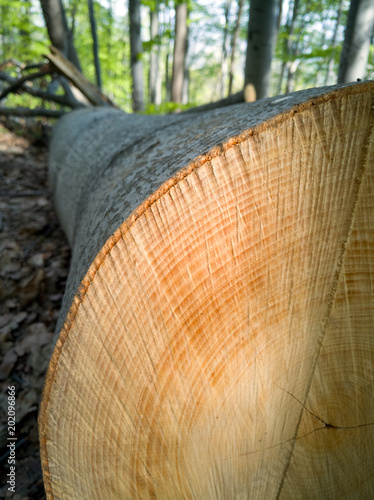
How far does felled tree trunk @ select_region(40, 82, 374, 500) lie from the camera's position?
639 mm

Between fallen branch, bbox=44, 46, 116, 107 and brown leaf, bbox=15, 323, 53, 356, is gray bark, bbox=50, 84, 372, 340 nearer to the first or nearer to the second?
brown leaf, bbox=15, 323, 53, 356

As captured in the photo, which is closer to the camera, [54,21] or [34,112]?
[34,112]

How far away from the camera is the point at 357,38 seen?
304 cm

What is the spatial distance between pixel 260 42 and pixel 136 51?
5.31 meters

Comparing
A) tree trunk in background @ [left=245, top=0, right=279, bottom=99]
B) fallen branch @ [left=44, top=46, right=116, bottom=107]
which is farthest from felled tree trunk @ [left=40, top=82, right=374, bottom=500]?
fallen branch @ [left=44, top=46, right=116, bottom=107]

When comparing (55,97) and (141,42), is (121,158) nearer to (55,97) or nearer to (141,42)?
(55,97)

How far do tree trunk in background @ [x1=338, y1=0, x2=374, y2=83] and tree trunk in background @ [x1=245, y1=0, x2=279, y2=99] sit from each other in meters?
0.73

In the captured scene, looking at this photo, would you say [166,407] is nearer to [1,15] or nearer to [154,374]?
[154,374]

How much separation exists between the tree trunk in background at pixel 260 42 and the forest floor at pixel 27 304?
8.82 ft

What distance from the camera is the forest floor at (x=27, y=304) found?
1369 mm

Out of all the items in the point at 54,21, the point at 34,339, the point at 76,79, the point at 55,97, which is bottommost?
the point at 34,339

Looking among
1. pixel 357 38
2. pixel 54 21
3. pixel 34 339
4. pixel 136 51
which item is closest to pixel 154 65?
pixel 136 51

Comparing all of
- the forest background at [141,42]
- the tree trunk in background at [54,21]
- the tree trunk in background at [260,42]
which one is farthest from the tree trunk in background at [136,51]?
the tree trunk in background at [260,42]

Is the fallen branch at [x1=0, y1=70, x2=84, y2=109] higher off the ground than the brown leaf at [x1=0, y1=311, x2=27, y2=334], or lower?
higher
